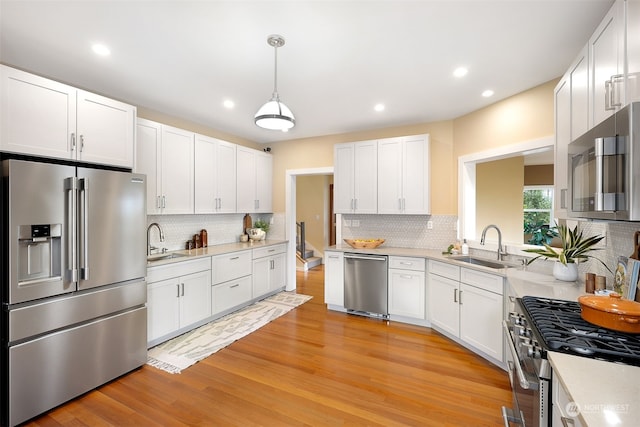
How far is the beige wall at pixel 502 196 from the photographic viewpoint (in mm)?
4539

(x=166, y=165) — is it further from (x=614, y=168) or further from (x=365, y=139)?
(x=614, y=168)


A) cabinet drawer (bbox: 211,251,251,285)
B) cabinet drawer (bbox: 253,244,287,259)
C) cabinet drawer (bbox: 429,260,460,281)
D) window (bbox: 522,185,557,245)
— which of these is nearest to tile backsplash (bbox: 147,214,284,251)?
cabinet drawer (bbox: 253,244,287,259)

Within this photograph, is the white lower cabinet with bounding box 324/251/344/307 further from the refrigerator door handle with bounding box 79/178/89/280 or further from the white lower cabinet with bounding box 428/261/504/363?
the refrigerator door handle with bounding box 79/178/89/280

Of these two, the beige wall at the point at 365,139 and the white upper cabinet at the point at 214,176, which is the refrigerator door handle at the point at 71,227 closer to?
the white upper cabinet at the point at 214,176

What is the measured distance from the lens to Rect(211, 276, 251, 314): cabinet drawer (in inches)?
151

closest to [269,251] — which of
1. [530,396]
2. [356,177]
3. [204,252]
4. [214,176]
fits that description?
[204,252]


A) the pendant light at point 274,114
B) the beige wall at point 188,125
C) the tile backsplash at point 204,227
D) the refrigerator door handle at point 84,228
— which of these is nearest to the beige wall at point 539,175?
the tile backsplash at point 204,227

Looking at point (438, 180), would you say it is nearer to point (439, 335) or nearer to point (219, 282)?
point (439, 335)

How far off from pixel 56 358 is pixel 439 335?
12.1ft

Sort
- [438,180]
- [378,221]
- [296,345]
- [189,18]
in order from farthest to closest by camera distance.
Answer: [378,221] → [438,180] → [296,345] → [189,18]

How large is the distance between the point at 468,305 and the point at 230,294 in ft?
9.87

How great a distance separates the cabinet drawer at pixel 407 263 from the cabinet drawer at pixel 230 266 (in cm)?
212

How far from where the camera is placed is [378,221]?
4.66m

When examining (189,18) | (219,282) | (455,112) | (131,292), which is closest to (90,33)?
(189,18)
